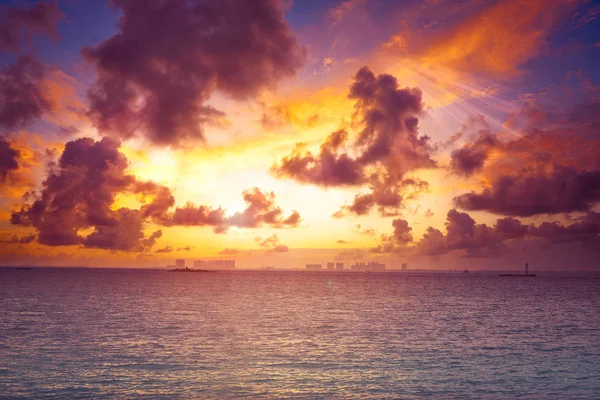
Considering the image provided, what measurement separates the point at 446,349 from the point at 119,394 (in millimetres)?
36573

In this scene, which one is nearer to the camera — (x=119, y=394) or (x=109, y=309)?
(x=119, y=394)

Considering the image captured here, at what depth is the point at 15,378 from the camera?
38062 millimetres

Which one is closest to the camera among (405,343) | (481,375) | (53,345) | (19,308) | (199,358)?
(481,375)

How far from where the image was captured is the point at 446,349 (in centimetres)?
5406

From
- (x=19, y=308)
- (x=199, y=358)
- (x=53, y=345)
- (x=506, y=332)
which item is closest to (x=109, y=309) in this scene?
(x=19, y=308)

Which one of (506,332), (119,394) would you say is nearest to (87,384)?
(119,394)

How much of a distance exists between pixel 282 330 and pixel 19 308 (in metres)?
66.4

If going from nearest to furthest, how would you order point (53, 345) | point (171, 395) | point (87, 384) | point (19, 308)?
point (171, 395)
point (87, 384)
point (53, 345)
point (19, 308)

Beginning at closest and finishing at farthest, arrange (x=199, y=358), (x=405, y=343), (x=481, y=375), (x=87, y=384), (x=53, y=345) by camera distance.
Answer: (x=87, y=384)
(x=481, y=375)
(x=199, y=358)
(x=53, y=345)
(x=405, y=343)

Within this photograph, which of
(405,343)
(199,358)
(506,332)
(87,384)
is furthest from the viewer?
(506,332)

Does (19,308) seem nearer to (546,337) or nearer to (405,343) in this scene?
(405,343)

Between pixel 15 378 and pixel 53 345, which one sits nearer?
pixel 15 378

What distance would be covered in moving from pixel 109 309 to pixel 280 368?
71171mm

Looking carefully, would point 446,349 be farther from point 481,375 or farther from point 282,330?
point 282,330
